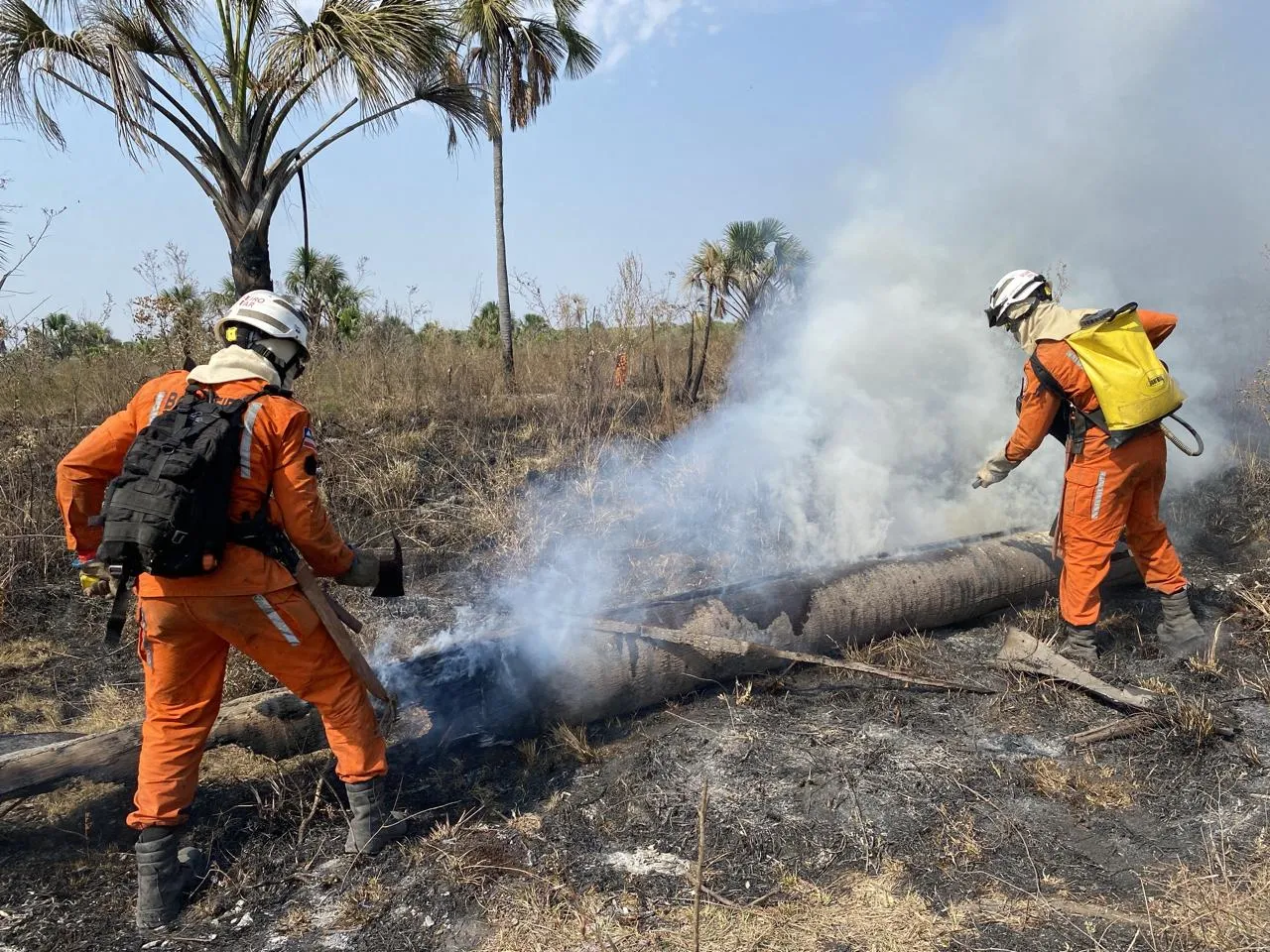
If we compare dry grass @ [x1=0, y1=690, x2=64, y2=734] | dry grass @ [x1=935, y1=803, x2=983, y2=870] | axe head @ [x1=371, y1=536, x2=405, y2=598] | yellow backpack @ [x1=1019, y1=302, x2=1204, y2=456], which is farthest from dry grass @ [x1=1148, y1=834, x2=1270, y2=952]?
dry grass @ [x1=0, y1=690, x2=64, y2=734]

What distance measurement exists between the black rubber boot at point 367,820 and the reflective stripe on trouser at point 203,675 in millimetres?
46

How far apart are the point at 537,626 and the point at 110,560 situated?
169cm

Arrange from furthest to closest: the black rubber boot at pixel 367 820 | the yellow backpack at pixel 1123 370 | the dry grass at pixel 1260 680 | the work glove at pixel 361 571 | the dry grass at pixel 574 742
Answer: the yellow backpack at pixel 1123 370 → the dry grass at pixel 1260 680 → the dry grass at pixel 574 742 → the work glove at pixel 361 571 → the black rubber boot at pixel 367 820

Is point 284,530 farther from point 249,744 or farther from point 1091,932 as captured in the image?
point 1091,932

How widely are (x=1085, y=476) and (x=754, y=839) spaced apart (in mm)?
2527

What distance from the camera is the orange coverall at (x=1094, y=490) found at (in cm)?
384

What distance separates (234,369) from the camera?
2.65 meters

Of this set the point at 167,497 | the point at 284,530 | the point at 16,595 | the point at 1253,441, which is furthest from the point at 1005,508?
the point at 16,595

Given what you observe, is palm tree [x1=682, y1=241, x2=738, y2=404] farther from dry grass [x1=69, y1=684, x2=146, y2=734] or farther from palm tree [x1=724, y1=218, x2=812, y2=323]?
dry grass [x1=69, y1=684, x2=146, y2=734]

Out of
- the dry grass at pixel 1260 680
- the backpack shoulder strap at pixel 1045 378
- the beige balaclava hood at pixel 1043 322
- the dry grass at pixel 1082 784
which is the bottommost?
the dry grass at pixel 1082 784

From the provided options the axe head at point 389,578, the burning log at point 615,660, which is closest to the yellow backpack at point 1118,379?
the burning log at point 615,660

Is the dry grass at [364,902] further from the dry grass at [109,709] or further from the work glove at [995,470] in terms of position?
the work glove at [995,470]

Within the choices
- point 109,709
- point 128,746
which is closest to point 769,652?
point 128,746

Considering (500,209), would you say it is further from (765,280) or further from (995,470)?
(995,470)
